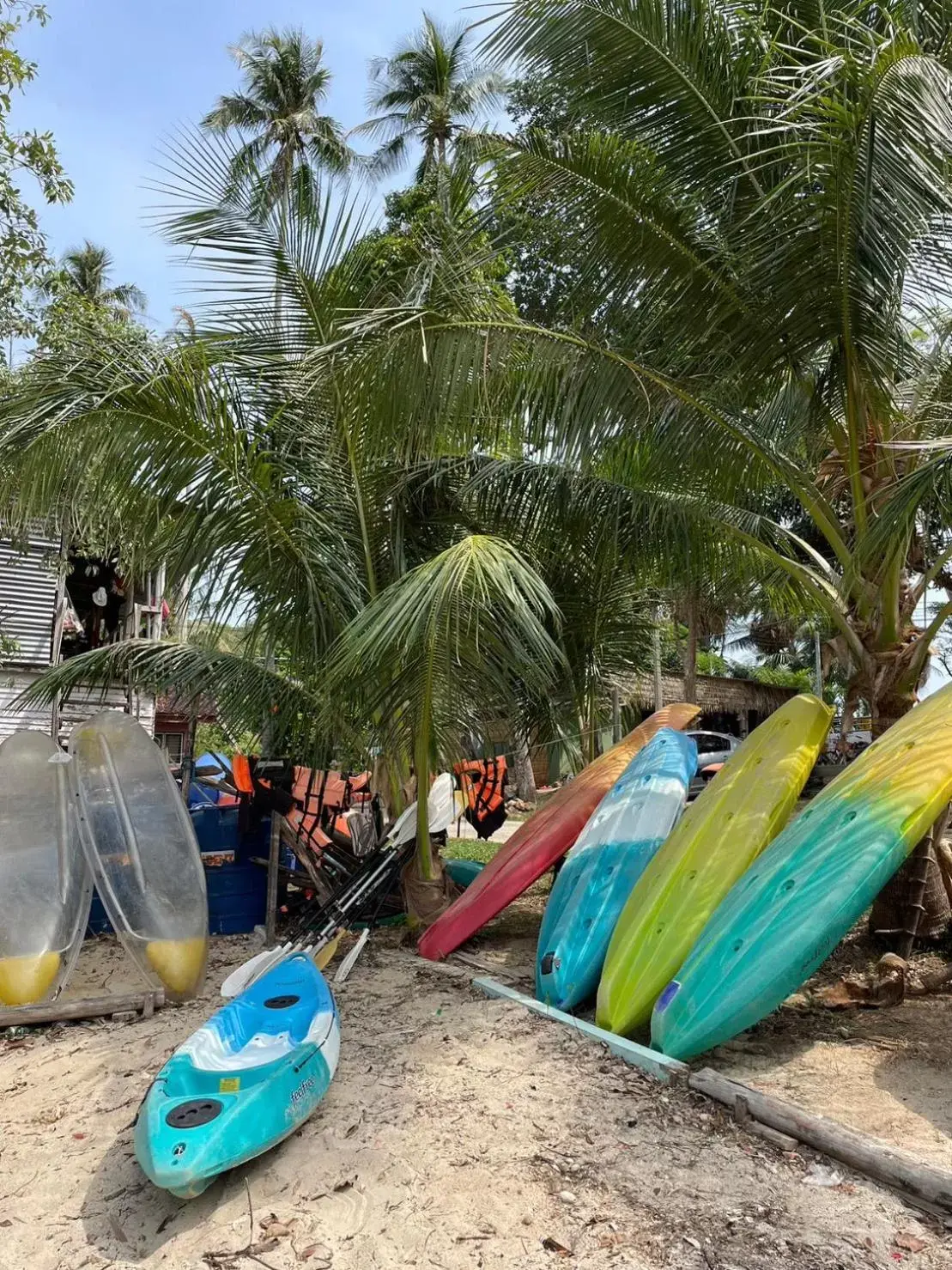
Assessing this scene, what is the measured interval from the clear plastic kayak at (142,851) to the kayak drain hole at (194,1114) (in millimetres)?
2224

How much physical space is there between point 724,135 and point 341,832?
5.96 meters

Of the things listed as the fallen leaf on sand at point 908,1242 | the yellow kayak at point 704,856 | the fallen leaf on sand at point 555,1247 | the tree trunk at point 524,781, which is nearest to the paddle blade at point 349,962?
the yellow kayak at point 704,856

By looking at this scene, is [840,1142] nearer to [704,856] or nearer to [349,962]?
[704,856]

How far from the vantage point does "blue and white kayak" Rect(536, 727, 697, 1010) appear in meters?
4.77

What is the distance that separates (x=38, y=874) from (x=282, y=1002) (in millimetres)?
2333

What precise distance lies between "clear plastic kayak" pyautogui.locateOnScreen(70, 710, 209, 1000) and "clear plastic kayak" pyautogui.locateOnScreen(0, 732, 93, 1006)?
0.15 m

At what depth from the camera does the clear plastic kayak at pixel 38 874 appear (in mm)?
5152

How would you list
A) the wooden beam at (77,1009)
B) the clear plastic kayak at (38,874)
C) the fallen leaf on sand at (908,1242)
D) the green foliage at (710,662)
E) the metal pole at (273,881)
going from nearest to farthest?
1. the fallen leaf on sand at (908,1242)
2. the wooden beam at (77,1009)
3. the clear plastic kayak at (38,874)
4. the metal pole at (273,881)
5. the green foliage at (710,662)

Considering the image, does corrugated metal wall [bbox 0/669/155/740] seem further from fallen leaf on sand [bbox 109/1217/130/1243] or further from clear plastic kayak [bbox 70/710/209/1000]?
fallen leaf on sand [bbox 109/1217/130/1243]

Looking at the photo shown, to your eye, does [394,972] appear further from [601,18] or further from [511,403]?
[601,18]

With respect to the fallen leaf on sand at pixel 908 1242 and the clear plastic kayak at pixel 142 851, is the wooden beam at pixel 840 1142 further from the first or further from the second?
the clear plastic kayak at pixel 142 851

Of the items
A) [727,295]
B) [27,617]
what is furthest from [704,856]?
[27,617]

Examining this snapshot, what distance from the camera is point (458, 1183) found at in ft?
10.1

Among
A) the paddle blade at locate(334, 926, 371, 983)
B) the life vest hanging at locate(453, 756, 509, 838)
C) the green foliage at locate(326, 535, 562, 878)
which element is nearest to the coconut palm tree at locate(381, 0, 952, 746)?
the green foliage at locate(326, 535, 562, 878)
